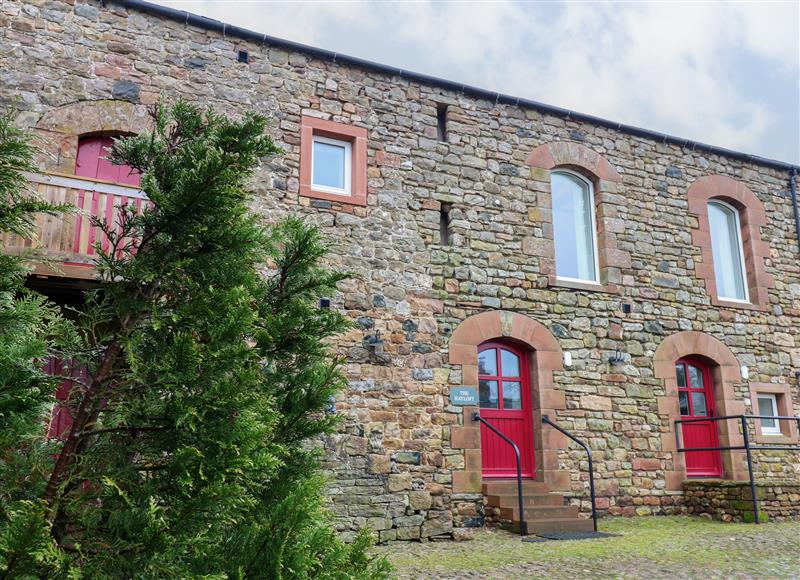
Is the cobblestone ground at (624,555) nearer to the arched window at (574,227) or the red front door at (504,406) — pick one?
the red front door at (504,406)

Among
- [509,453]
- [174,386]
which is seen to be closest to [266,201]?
[509,453]

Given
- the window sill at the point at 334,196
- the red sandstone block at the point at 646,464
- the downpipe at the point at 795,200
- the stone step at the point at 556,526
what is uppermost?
the downpipe at the point at 795,200

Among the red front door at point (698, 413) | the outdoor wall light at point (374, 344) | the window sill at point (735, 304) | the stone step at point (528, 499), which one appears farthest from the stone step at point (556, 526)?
the window sill at point (735, 304)

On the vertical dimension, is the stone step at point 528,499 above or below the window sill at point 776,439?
below

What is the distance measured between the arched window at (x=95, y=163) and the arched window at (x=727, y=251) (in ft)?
28.1

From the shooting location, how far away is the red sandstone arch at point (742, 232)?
33.2 ft

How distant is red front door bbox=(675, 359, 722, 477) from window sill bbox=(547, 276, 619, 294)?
162 cm

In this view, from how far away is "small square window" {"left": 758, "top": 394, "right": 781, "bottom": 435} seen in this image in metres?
9.94

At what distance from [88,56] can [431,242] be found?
14.4 feet

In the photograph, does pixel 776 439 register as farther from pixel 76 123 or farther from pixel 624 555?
pixel 76 123

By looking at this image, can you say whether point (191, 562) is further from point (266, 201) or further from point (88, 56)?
point (88, 56)

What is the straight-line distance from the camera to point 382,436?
297 inches

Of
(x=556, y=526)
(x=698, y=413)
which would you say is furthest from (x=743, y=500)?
(x=556, y=526)

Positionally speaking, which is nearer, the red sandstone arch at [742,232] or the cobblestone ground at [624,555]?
the cobblestone ground at [624,555]
